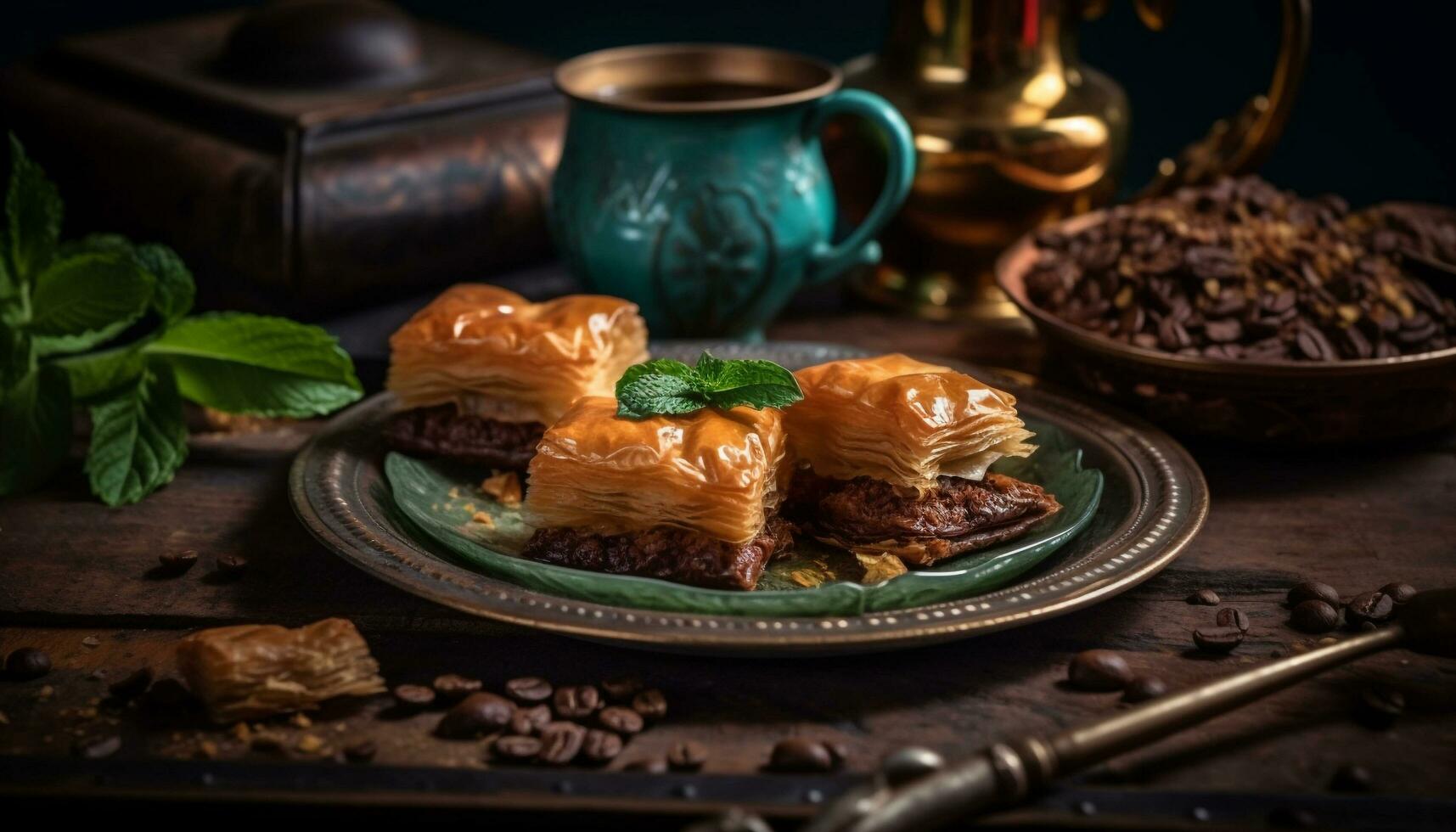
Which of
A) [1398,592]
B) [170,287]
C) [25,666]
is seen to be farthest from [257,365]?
[1398,592]

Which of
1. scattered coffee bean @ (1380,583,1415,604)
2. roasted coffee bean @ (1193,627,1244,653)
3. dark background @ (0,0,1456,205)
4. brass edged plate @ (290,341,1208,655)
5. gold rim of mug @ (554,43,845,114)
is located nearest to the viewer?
brass edged plate @ (290,341,1208,655)

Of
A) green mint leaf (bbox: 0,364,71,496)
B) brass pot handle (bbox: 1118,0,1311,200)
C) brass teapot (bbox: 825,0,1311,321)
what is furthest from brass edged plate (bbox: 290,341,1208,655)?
brass pot handle (bbox: 1118,0,1311,200)

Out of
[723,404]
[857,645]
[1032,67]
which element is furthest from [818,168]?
[857,645]

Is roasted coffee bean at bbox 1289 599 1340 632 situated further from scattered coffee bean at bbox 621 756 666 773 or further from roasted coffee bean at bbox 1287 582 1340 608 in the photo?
scattered coffee bean at bbox 621 756 666 773

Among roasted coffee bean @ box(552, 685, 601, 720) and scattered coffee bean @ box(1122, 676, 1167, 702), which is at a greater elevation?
scattered coffee bean @ box(1122, 676, 1167, 702)

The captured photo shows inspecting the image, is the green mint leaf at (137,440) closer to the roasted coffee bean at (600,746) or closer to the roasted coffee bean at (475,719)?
the roasted coffee bean at (475,719)

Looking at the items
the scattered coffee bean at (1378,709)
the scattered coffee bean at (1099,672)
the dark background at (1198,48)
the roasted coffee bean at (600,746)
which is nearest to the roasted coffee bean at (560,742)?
the roasted coffee bean at (600,746)
